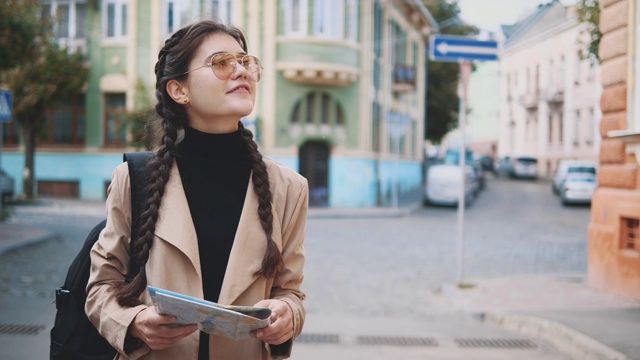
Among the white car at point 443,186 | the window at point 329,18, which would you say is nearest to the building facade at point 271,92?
the window at point 329,18

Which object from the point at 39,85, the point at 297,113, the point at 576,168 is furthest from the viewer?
the point at 576,168

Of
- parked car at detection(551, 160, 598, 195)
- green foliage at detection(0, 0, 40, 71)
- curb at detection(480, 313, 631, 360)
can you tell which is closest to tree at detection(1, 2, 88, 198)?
green foliage at detection(0, 0, 40, 71)

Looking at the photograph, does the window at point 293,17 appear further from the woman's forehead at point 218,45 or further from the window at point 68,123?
the woman's forehead at point 218,45

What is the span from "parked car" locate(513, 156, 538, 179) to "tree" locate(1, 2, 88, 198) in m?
26.9

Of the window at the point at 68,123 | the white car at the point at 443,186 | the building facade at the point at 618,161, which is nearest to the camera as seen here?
the building facade at the point at 618,161

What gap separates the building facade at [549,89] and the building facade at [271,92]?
5.26 meters

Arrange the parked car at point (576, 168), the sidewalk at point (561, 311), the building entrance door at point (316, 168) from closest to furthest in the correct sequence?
the sidewalk at point (561, 311), the building entrance door at point (316, 168), the parked car at point (576, 168)

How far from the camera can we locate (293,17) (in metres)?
26.8

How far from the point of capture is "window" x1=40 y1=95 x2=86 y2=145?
28844 mm

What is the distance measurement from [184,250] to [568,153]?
3771 centimetres

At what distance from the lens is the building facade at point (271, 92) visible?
2662 cm

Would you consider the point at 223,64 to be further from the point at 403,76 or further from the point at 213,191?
the point at 403,76

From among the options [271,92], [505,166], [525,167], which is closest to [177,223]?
[271,92]

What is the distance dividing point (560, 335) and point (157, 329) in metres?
5.72
